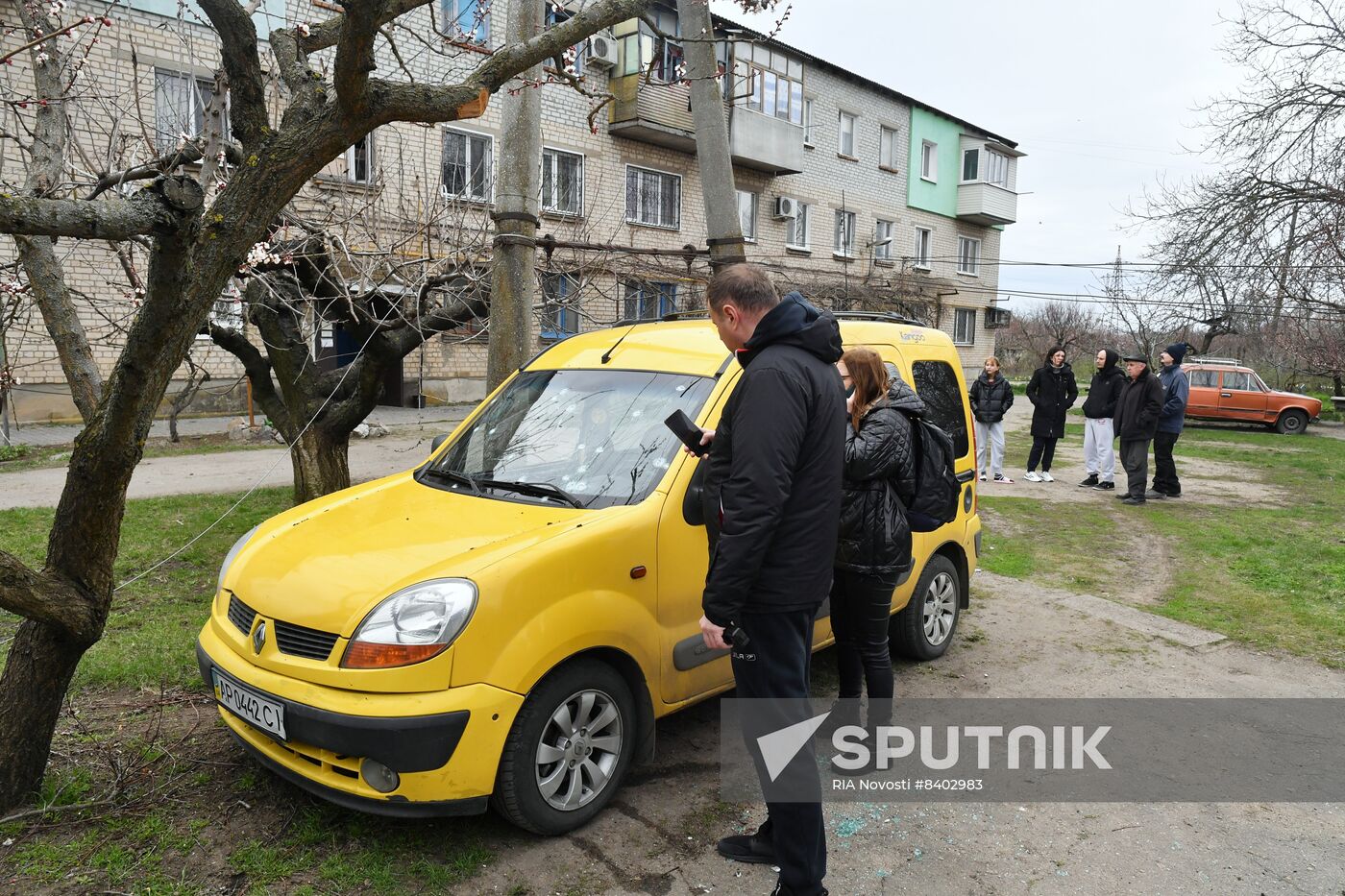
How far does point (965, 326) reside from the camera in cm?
3681

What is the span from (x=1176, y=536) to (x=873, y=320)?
19.3 ft

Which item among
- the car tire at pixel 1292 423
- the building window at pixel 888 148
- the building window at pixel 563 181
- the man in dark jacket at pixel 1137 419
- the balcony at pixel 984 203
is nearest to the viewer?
the man in dark jacket at pixel 1137 419

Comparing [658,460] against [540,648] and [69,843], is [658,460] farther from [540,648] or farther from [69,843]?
[69,843]

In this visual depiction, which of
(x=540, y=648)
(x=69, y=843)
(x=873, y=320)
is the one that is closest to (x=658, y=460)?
(x=540, y=648)

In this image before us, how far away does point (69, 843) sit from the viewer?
3107 mm

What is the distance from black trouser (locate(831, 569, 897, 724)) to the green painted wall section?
31.7 meters

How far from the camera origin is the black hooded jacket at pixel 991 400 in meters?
12.0

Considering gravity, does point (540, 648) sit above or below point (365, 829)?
above

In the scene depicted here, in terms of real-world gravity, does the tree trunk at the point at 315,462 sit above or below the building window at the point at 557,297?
below

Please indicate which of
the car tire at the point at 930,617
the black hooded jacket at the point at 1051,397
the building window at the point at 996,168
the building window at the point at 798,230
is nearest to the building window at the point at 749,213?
the building window at the point at 798,230

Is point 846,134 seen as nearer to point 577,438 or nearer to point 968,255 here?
point 968,255

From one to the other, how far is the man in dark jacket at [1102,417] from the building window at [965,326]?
24500 mm

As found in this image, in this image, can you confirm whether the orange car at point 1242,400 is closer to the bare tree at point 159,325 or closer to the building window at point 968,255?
the building window at point 968,255

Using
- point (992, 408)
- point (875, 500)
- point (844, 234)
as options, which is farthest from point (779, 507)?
A: point (844, 234)
